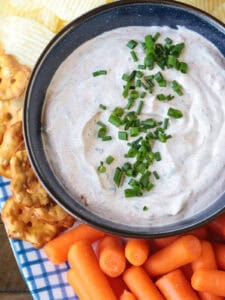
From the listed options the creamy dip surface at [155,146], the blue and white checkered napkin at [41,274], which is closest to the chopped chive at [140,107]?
the creamy dip surface at [155,146]

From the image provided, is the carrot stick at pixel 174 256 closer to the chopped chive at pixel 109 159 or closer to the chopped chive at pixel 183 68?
the chopped chive at pixel 109 159

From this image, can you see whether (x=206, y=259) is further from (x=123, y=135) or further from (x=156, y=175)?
(x=123, y=135)

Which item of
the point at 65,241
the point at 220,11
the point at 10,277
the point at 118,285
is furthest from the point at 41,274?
the point at 220,11

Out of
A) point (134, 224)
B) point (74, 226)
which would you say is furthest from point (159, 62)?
point (74, 226)

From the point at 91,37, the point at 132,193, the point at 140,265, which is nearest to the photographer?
the point at 132,193

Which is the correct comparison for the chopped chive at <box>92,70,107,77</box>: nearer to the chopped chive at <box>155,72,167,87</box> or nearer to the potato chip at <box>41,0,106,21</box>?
the chopped chive at <box>155,72,167,87</box>

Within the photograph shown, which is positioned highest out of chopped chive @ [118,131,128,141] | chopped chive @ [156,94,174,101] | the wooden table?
chopped chive @ [156,94,174,101]

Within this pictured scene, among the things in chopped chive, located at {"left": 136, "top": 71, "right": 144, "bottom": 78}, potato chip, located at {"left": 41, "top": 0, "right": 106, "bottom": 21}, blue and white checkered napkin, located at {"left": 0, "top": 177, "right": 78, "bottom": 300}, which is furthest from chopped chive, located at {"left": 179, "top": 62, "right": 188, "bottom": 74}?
blue and white checkered napkin, located at {"left": 0, "top": 177, "right": 78, "bottom": 300}
